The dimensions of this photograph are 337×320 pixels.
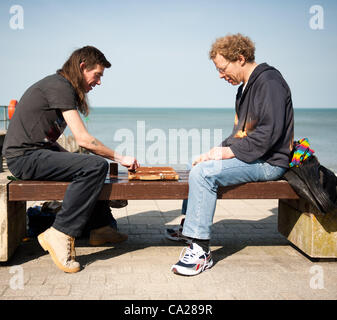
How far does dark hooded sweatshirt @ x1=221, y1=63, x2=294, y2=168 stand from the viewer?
11.1ft

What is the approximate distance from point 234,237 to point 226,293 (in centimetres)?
157

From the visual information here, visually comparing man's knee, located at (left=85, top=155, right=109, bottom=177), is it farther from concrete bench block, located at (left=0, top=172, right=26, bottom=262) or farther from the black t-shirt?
concrete bench block, located at (left=0, top=172, right=26, bottom=262)

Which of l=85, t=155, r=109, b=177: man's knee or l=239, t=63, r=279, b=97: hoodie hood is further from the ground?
l=239, t=63, r=279, b=97: hoodie hood

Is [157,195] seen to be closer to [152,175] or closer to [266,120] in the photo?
[152,175]

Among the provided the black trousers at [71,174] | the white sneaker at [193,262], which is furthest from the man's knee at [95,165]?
the white sneaker at [193,262]

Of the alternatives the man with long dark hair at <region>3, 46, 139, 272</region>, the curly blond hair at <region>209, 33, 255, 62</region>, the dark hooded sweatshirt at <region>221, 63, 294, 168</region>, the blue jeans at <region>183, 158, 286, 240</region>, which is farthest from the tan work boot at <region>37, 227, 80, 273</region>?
the curly blond hair at <region>209, 33, 255, 62</region>

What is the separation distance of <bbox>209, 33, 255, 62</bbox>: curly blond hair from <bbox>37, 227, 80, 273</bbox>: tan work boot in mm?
1949

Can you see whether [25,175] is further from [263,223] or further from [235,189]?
[263,223]

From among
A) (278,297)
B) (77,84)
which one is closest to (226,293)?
(278,297)

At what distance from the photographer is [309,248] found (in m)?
3.69

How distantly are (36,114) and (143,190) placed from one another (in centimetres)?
103

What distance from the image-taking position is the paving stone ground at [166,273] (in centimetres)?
296

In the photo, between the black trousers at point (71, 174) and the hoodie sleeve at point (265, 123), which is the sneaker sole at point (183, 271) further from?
the hoodie sleeve at point (265, 123)
